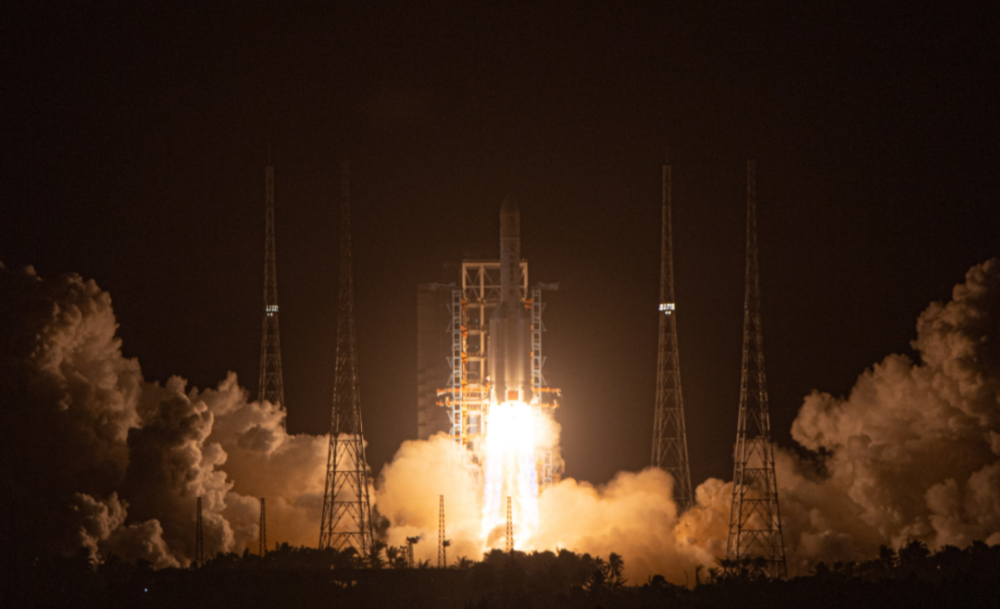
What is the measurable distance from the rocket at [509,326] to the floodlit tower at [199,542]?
1009cm

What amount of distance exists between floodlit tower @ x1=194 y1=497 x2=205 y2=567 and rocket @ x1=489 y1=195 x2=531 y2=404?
1009 cm

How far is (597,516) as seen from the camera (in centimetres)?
5722

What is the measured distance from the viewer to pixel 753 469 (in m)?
52.5

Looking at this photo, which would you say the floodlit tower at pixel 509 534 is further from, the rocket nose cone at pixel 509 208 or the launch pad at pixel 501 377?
the rocket nose cone at pixel 509 208

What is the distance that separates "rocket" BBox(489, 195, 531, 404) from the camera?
5700 cm

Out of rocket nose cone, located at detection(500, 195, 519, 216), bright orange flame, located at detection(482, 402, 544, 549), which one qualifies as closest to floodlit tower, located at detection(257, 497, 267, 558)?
bright orange flame, located at detection(482, 402, 544, 549)

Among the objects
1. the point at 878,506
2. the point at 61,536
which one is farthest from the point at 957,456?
the point at 61,536

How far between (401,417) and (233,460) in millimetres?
13037

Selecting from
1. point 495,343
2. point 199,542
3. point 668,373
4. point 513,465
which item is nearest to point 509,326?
point 495,343

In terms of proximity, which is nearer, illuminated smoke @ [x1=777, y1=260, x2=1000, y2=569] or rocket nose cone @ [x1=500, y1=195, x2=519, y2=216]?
illuminated smoke @ [x1=777, y1=260, x2=1000, y2=569]

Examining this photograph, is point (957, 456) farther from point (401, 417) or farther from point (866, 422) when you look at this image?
point (401, 417)

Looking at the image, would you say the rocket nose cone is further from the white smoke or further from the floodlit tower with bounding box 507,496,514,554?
the floodlit tower with bounding box 507,496,514,554

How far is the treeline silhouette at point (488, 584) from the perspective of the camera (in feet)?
163

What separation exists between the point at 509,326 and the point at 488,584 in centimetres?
878
